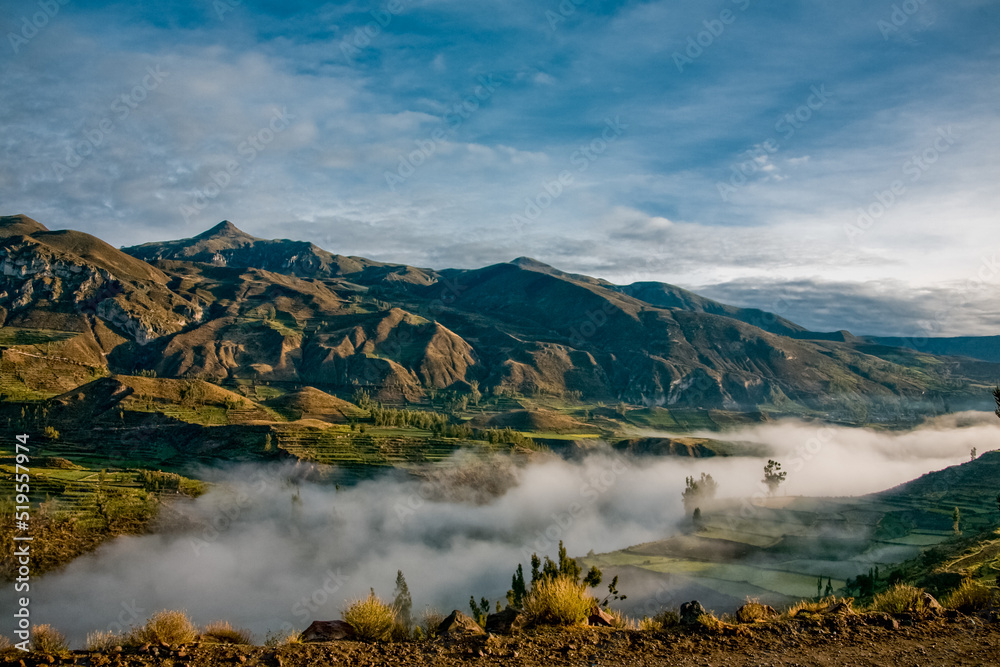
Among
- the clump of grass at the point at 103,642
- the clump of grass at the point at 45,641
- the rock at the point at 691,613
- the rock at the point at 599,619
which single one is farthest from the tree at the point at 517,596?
the clump of grass at the point at 45,641

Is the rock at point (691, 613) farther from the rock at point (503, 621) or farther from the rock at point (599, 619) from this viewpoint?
the rock at point (503, 621)

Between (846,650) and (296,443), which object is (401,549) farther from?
(846,650)

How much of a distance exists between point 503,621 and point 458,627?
146cm

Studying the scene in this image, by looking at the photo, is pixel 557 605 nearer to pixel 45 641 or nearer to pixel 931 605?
pixel 931 605

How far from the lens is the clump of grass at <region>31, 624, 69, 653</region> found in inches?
542

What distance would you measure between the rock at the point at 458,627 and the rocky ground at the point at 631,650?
0.44 m

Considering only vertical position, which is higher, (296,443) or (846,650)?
(846,650)

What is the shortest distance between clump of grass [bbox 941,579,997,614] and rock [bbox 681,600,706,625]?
9.11 metres

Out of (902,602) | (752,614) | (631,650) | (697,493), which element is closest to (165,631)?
(631,650)

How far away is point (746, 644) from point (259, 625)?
129873mm

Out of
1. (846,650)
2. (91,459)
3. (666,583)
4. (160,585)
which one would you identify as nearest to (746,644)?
(846,650)

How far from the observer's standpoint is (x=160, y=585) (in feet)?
355

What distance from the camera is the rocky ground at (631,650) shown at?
13.2 meters

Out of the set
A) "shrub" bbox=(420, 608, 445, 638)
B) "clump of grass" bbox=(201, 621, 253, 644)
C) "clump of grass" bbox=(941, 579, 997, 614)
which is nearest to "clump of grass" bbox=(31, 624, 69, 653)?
"clump of grass" bbox=(201, 621, 253, 644)
